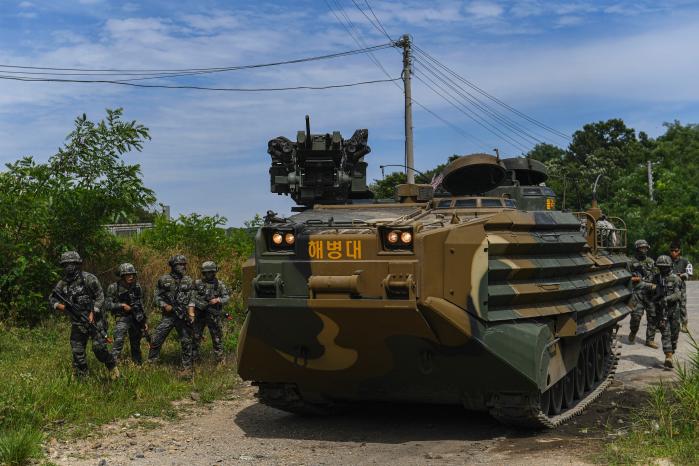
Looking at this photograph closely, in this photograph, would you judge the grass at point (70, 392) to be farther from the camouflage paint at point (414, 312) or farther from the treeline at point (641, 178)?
the treeline at point (641, 178)

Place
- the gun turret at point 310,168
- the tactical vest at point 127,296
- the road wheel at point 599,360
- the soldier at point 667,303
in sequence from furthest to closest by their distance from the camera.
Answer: the soldier at point 667,303, the tactical vest at point 127,296, the gun turret at point 310,168, the road wheel at point 599,360

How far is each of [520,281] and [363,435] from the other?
A: 2.07 metres

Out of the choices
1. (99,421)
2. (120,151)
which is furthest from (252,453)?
(120,151)

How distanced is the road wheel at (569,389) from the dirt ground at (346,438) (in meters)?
0.24

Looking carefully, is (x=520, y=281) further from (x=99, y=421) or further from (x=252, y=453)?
(x=99, y=421)

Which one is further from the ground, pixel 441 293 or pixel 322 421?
pixel 441 293

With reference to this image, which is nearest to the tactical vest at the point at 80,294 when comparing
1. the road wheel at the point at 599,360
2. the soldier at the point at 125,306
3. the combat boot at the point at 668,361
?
the soldier at the point at 125,306

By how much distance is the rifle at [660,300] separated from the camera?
12.3 m

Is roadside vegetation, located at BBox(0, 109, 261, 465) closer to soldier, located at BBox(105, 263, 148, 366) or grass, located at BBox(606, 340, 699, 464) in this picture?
soldier, located at BBox(105, 263, 148, 366)

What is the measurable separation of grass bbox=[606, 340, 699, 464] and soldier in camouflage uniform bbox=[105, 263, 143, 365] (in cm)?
629

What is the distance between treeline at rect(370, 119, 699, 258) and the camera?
31.8 metres

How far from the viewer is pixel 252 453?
751 centimetres

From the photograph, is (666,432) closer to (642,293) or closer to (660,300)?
(660,300)

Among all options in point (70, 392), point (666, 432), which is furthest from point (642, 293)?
point (70, 392)
